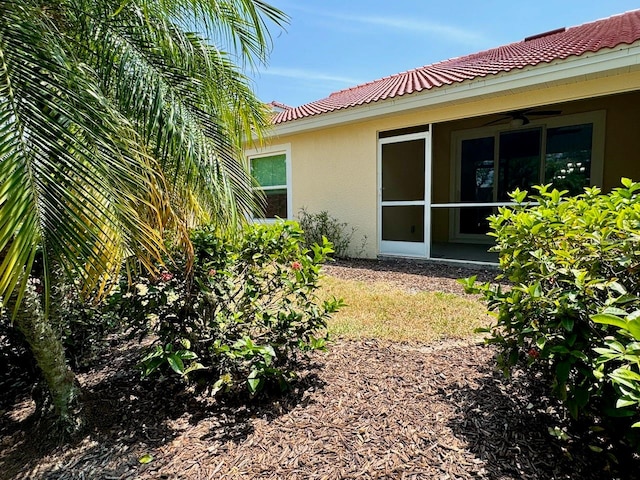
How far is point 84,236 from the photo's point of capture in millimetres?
1510

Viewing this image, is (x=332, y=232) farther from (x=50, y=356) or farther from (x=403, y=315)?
(x=50, y=356)

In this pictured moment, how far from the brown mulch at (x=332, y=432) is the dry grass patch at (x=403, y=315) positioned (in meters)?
0.65

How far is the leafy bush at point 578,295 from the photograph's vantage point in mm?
1760

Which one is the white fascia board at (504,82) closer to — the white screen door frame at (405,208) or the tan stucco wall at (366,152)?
the tan stucco wall at (366,152)

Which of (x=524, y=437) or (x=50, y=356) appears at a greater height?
(x=50, y=356)

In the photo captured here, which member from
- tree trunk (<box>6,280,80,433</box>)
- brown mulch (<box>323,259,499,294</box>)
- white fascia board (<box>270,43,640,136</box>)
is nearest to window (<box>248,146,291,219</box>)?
white fascia board (<box>270,43,640,136</box>)

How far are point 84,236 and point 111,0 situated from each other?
1893 mm

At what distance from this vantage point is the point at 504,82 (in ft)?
20.6

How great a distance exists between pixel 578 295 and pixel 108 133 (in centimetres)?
262

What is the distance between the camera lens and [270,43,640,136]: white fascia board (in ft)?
17.6

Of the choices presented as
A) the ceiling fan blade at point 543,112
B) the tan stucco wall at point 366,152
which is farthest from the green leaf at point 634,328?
the ceiling fan blade at point 543,112

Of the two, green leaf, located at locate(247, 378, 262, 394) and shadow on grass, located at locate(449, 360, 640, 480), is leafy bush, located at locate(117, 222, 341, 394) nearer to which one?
green leaf, located at locate(247, 378, 262, 394)

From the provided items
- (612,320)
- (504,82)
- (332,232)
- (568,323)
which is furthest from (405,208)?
(612,320)

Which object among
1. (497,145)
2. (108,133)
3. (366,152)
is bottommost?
(108,133)
